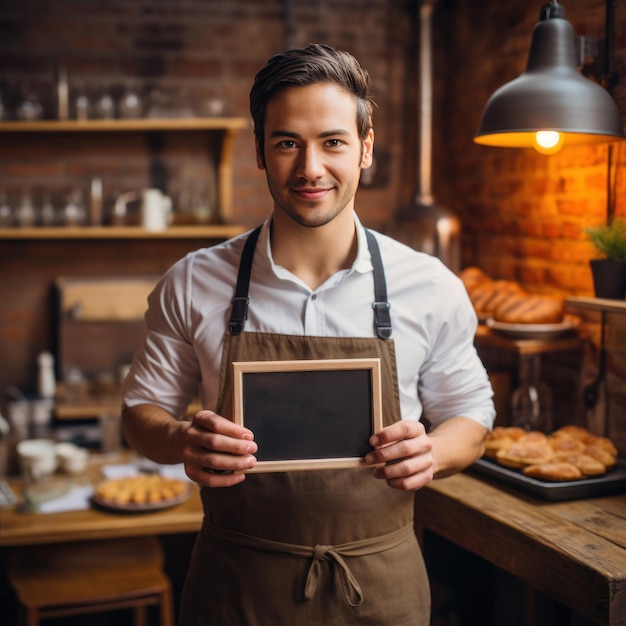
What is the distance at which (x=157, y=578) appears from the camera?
296 centimetres

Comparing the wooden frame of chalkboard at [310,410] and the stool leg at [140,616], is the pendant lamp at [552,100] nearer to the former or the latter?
the wooden frame of chalkboard at [310,410]

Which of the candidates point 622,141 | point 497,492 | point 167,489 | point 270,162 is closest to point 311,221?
point 270,162

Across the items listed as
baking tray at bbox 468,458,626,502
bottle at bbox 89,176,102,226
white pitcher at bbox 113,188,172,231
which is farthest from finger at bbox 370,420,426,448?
bottle at bbox 89,176,102,226

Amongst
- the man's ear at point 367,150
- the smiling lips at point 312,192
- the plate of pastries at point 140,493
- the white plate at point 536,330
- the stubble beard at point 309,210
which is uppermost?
the man's ear at point 367,150

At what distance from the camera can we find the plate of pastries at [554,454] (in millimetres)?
2271

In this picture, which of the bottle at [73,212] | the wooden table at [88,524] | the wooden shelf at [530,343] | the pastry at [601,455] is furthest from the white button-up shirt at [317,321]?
the bottle at [73,212]

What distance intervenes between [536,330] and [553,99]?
32.2 inches

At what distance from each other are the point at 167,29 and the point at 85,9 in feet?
1.31

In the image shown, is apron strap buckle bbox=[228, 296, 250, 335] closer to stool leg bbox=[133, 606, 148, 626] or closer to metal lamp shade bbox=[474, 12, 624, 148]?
metal lamp shade bbox=[474, 12, 624, 148]

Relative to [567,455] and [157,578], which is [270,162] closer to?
[567,455]

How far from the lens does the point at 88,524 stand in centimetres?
280

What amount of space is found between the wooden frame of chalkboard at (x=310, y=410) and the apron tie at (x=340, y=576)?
293mm

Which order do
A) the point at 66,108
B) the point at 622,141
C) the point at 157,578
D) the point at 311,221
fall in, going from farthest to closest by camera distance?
1. the point at 66,108
2. the point at 157,578
3. the point at 622,141
4. the point at 311,221

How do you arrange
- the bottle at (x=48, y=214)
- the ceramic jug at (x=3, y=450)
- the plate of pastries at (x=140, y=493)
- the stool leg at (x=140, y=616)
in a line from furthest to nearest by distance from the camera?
the bottle at (x=48, y=214), the ceramic jug at (x=3, y=450), the stool leg at (x=140, y=616), the plate of pastries at (x=140, y=493)
